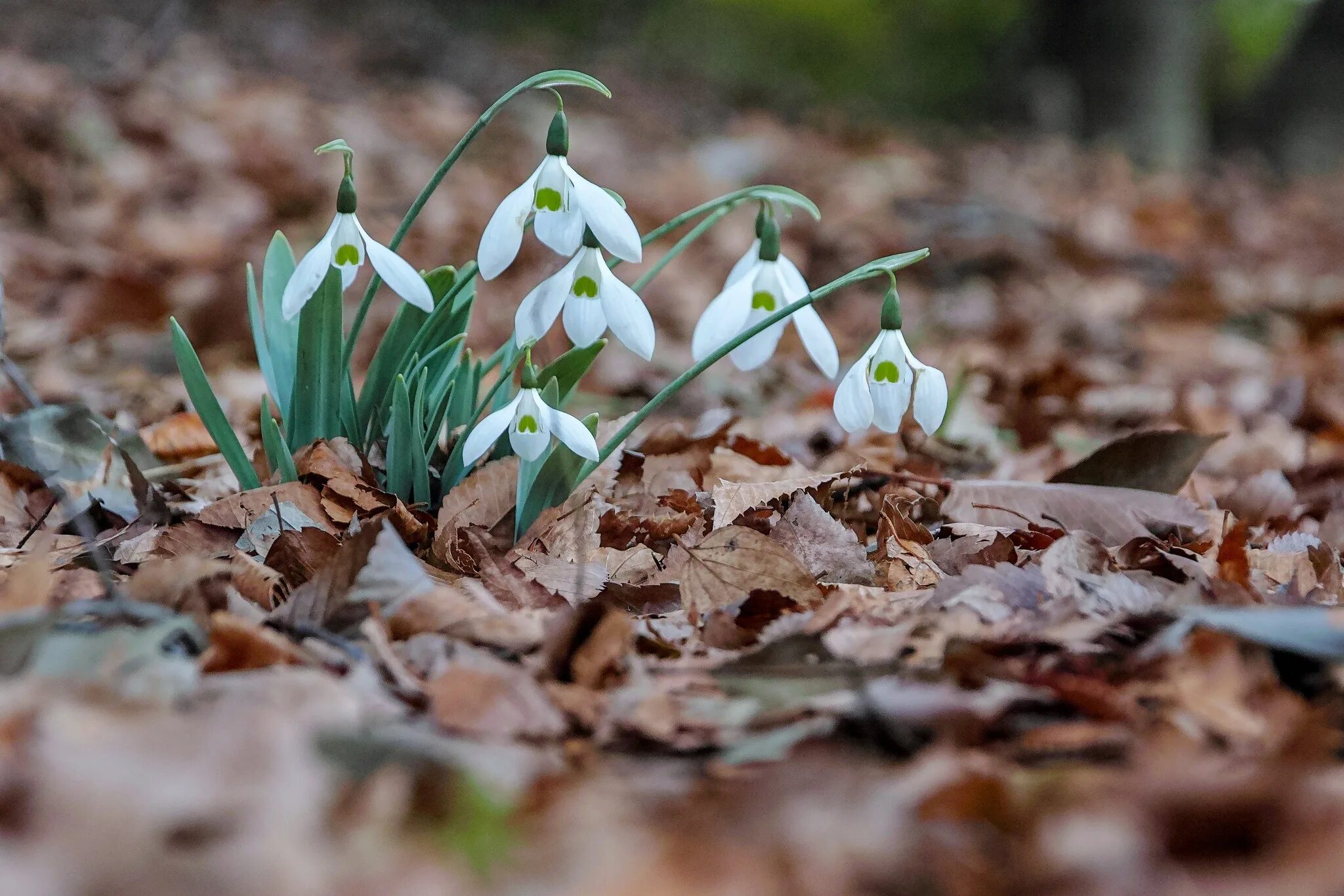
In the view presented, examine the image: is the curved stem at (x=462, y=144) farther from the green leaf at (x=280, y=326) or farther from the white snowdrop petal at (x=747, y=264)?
the white snowdrop petal at (x=747, y=264)

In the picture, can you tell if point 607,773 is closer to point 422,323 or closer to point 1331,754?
point 1331,754

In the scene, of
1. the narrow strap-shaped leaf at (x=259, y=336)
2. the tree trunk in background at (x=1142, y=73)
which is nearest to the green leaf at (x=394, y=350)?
the narrow strap-shaped leaf at (x=259, y=336)

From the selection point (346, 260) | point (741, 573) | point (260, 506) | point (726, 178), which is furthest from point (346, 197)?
point (726, 178)

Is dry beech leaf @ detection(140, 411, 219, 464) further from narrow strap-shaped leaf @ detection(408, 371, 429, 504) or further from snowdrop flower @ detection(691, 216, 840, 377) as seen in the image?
snowdrop flower @ detection(691, 216, 840, 377)

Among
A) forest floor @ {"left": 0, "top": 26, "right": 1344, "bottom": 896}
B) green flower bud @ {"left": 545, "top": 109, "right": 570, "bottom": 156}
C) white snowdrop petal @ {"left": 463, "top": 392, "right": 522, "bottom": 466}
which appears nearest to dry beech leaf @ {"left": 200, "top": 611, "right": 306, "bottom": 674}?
forest floor @ {"left": 0, "top": 26, "right": 1344, "bottom": 896}

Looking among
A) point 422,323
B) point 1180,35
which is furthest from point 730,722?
point 1180,35
